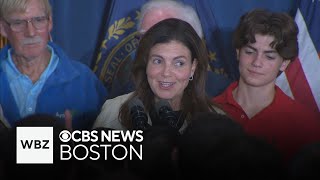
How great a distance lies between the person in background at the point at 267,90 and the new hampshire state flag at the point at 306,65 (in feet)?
0.18

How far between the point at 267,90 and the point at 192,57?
1.10ft

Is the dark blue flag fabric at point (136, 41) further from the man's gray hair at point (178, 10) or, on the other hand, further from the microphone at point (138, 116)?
the microphone at point (138, 116)

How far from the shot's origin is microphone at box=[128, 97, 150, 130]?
5.83ft

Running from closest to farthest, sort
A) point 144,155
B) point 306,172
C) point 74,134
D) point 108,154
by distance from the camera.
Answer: point 306,172 < point 144,155 < point 108,154 < point 74,134

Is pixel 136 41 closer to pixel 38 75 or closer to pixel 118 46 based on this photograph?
pixel 118 46

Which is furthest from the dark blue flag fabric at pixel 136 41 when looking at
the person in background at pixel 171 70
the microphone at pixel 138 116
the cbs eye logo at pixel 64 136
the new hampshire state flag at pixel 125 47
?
the cbs eye logo at pixel 64 136

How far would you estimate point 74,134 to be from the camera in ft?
5.74

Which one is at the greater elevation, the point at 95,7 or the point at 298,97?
the point at 95,7

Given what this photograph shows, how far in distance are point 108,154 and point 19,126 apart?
31 centimetres

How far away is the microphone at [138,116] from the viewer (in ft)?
5.83

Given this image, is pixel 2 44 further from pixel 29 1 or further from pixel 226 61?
pixel 226 61

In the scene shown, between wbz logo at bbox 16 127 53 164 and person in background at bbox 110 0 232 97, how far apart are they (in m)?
0.51

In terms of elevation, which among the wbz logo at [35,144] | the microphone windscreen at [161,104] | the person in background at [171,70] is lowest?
the wbz logo at [35,144]

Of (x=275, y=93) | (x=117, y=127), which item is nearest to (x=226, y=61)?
(x=275, y=93)
